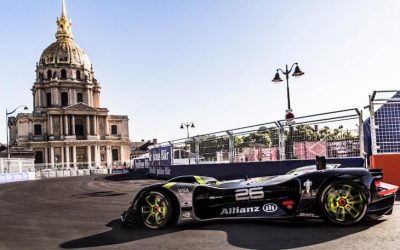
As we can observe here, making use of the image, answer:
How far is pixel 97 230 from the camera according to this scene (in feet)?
21.3

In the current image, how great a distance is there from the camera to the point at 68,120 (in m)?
101

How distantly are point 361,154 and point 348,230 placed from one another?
17.2 ft

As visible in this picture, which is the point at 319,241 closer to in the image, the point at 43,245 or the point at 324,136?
the point at 43,245

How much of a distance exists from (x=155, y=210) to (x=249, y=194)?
1469 mm

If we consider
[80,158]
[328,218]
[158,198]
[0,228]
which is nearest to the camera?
[328,218]

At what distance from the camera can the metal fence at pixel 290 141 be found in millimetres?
10562

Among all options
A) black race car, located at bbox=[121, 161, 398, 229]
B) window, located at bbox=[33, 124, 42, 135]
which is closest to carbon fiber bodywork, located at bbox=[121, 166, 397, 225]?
black race car, located at bbox=[121, 161, 398, 229]

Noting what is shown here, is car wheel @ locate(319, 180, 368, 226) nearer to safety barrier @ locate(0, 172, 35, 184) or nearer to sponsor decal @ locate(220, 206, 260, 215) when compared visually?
sponsor decal @ locate(220, 206, 260, 215)

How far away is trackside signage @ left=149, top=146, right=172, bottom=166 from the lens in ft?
73.2

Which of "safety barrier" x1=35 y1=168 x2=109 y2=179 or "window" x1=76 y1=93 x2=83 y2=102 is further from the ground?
"window" x1=76 y1=93 x2=83 y2=102

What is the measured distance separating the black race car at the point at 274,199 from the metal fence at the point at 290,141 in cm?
455

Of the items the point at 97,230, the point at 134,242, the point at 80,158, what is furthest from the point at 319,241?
the point at 80,158

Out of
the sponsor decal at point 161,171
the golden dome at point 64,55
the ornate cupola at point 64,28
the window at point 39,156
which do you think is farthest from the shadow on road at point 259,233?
the ornate cupola at point 64,28

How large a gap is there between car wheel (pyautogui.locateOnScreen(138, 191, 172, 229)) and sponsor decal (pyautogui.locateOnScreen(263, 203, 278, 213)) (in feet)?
4.66
